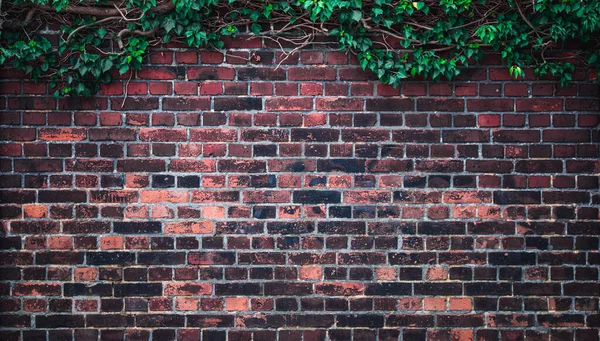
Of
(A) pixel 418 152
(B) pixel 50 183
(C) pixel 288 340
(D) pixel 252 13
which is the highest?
(D) pixel 252 13

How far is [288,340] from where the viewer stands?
2.88 metres

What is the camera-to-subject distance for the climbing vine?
273cm

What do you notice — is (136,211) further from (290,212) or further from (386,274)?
(386,274)

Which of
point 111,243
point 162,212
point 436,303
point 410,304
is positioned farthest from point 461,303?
point 111,243

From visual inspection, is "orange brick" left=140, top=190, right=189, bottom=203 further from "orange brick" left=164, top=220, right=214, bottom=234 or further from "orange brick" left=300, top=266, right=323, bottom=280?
"orange brick" left=300, top=266, right=323, bottom=280

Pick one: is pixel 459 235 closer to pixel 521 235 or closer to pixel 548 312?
pixel 521 235

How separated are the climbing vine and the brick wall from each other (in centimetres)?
11

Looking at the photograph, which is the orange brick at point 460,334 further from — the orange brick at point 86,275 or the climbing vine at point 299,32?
the orange brick at point 86,275

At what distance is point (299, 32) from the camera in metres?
2.84

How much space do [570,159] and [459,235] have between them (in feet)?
2.75

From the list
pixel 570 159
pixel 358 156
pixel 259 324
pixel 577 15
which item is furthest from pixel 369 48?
pixel 259 324

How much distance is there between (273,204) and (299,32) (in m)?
1.06

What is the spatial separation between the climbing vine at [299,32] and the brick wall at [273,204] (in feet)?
0.36

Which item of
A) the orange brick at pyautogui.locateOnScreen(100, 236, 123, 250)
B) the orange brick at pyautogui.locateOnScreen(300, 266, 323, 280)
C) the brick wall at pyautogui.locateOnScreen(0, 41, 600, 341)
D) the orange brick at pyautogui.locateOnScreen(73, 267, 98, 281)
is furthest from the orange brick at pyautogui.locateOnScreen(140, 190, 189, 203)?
the orange brick at pyautogui.locateOnScreen(300, 266, 323, 280)
